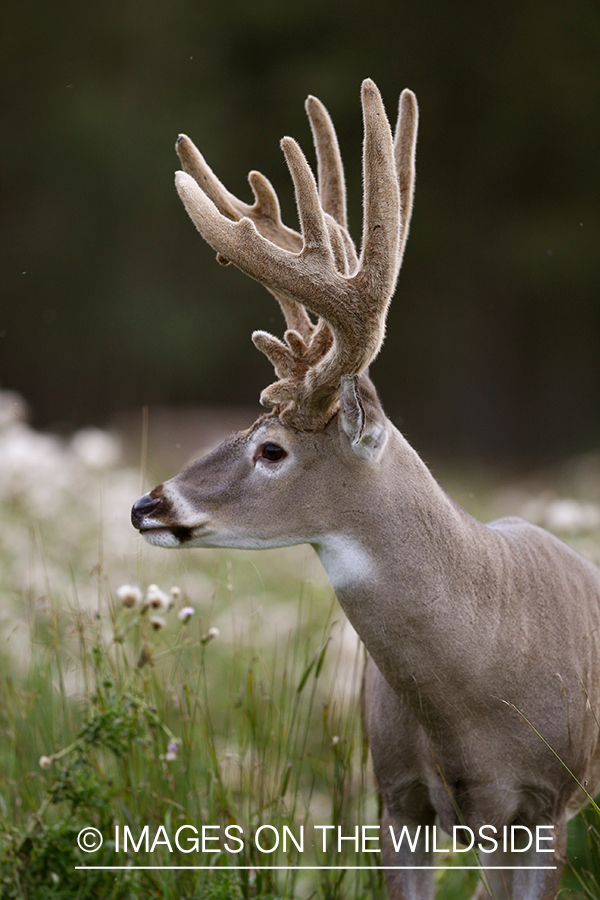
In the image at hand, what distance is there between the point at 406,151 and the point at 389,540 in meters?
1.14

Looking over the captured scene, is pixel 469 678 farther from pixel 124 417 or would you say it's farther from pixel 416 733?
pixel 124 417

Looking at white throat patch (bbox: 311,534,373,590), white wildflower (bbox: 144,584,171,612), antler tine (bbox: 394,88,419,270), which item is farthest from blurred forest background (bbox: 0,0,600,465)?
white throat patch (bbox: 311,534,373,590)

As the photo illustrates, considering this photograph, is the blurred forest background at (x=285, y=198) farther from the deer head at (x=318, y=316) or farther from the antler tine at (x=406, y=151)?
the deer head at (x=318, y=316)

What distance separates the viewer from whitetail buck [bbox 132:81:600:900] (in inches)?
98.0

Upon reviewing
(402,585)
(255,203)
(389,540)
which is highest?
(255,203)

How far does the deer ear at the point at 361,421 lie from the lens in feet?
8.02

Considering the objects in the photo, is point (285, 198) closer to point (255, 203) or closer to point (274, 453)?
point (255, 203)

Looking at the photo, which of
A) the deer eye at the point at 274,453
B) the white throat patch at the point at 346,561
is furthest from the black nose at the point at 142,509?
the white throat patch at the point at 346,561

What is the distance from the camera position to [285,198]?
42.0 feet

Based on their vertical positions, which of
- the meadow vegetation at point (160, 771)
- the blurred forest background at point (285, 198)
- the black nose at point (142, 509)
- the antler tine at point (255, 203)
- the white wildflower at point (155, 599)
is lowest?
the meadow vegetation at point (160, 771)

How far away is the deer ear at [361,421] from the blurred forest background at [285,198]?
10.5 metres

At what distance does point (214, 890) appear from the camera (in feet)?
9.23

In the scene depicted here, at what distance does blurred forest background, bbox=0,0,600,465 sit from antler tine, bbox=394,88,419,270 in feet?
32.3

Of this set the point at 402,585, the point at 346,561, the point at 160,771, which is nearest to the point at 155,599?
the point at 160,771
